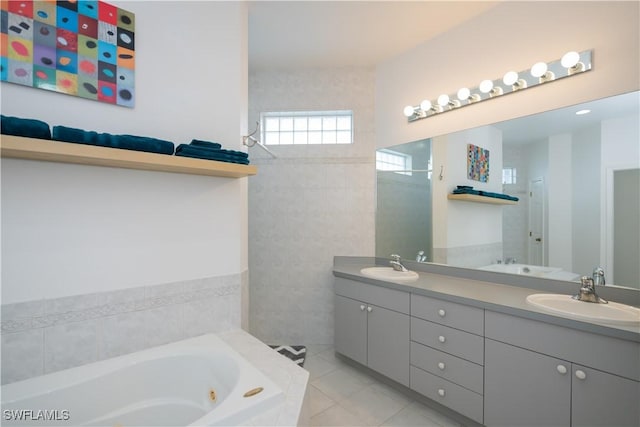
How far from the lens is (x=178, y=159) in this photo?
138cm

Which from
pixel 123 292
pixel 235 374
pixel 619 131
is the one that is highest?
pixel 619 131

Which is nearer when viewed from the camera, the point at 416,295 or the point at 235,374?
the point at 235,374

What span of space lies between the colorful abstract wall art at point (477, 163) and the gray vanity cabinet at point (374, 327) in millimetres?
1086

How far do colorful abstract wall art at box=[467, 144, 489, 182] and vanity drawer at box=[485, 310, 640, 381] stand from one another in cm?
109

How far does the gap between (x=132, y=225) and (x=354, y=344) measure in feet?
6.18

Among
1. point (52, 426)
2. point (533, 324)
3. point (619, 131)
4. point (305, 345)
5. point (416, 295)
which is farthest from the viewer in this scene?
point (305, 345)

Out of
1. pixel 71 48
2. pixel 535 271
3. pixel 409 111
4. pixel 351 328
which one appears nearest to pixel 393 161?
→ pixel 409 111

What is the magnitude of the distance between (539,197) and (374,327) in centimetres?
148

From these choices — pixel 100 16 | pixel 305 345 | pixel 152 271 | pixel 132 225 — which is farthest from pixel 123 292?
pixel 305 345

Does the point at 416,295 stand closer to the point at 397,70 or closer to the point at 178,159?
the point at 178,159

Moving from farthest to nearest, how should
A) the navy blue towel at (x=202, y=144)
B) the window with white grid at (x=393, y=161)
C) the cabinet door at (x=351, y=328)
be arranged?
the window with white grid at (x=393, y=161) → the cabinet door at (x=351, y=328) → the navy blue towel at (x=202, y=144)

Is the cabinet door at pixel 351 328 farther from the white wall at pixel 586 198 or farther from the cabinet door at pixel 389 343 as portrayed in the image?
the white wall at pixel 586 198

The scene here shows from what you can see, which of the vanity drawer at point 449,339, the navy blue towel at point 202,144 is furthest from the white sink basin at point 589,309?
the navy blue towel at point 202,144

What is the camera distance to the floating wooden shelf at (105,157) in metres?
1.06
